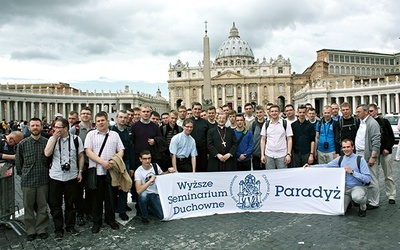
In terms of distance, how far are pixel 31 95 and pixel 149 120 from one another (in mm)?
55535

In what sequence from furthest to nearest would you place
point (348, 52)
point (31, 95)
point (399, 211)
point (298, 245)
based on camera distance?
point (348, 52), point (31, 95), point (399, 211), point (298, 245)

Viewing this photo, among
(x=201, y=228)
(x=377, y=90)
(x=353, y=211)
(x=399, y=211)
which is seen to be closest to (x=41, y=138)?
(x=201, y=228)

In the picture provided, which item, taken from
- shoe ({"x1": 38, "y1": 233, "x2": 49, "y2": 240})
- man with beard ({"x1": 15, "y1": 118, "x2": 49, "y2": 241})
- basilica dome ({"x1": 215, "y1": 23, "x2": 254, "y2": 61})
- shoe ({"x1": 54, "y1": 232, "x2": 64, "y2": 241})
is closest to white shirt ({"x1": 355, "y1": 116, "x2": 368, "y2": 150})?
shoe ({"x1": 54, "y1": 232, "x2": 64, "y2": 241})

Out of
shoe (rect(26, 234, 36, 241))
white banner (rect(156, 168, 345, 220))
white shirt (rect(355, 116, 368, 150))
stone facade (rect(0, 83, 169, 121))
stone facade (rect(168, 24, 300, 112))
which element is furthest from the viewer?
stone facade (rect(168, 24, 300, 112))

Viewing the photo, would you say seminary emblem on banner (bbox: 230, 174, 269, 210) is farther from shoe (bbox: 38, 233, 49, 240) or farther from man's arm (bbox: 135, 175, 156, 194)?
shoe (bbox: 38, 233, 49, 240)

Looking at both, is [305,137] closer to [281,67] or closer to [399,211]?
[399,211]

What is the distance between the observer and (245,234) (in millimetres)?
5535

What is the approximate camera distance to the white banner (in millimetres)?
6543

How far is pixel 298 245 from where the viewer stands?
196 inches

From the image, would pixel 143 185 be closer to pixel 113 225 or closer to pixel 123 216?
pixel 123 216

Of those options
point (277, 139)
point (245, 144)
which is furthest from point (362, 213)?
point (245, 144)

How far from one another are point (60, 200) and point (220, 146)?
10.3ft

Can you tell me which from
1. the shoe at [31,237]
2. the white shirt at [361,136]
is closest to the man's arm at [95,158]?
the shoe at [31,237]

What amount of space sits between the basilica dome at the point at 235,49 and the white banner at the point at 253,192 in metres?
110
